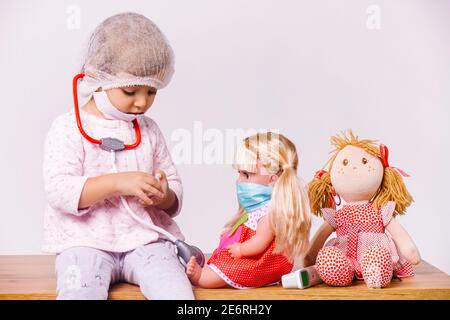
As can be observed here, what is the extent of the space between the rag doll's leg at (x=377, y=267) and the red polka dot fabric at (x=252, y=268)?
0.14m

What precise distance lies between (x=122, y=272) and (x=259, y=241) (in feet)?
0.85

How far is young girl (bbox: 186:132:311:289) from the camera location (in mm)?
1362

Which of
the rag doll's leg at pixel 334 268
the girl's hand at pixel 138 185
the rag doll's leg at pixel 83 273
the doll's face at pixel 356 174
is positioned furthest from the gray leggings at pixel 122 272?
the doll's face at pixel 356 174

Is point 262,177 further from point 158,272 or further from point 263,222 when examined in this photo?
point 158,272

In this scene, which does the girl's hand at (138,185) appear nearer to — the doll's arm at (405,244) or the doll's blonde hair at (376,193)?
the doll's blonde hair at (376,193)

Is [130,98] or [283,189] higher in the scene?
[130,98]

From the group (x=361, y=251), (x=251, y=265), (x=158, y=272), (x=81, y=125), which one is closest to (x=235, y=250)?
(x=251, y=265)

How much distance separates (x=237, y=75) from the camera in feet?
5.51

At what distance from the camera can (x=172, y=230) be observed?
153 centimetres

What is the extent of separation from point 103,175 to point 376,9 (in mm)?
698

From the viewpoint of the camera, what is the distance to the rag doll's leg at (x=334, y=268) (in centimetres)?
138

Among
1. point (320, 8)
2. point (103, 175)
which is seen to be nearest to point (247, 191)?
point (103, 175)

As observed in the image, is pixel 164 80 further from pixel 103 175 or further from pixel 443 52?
pixel 443 52

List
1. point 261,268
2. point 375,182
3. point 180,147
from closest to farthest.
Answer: point 261,268, point 375,182, point 180,147
